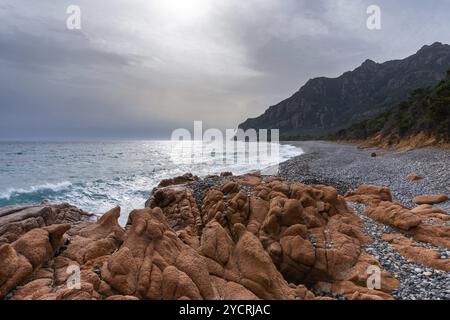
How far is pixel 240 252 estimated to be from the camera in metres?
9.34

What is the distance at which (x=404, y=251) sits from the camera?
1023 centimetres

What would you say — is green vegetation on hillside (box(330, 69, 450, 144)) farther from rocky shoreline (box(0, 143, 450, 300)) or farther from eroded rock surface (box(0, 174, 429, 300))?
eroded rock surface (box(0, 174, 429, 300))

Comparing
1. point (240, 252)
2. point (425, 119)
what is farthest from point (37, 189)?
point (425, 119)

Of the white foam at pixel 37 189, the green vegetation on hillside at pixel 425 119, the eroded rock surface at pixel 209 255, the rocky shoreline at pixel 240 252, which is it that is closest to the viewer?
the eroded rock surface at pixel 209 255

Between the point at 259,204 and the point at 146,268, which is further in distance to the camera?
the point at 259,204

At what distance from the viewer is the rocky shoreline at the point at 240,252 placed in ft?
24.9

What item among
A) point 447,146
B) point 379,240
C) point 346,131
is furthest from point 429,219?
point 346,131

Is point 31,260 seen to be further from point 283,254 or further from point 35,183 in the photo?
point 35,183

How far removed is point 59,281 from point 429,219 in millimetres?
15994

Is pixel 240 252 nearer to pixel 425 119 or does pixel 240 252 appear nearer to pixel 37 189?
pixel 37 189

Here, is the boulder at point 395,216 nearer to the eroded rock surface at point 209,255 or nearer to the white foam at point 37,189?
the eroded rock surface at point 209,255

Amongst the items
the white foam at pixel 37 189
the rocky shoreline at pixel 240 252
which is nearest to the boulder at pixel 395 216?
the rocky shoreline at pixel 240 252

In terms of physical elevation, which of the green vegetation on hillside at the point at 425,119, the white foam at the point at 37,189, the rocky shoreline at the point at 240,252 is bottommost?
the white foam at the point at 37,189

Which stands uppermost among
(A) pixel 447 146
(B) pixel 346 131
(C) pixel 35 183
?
(B) pixel 346 131
